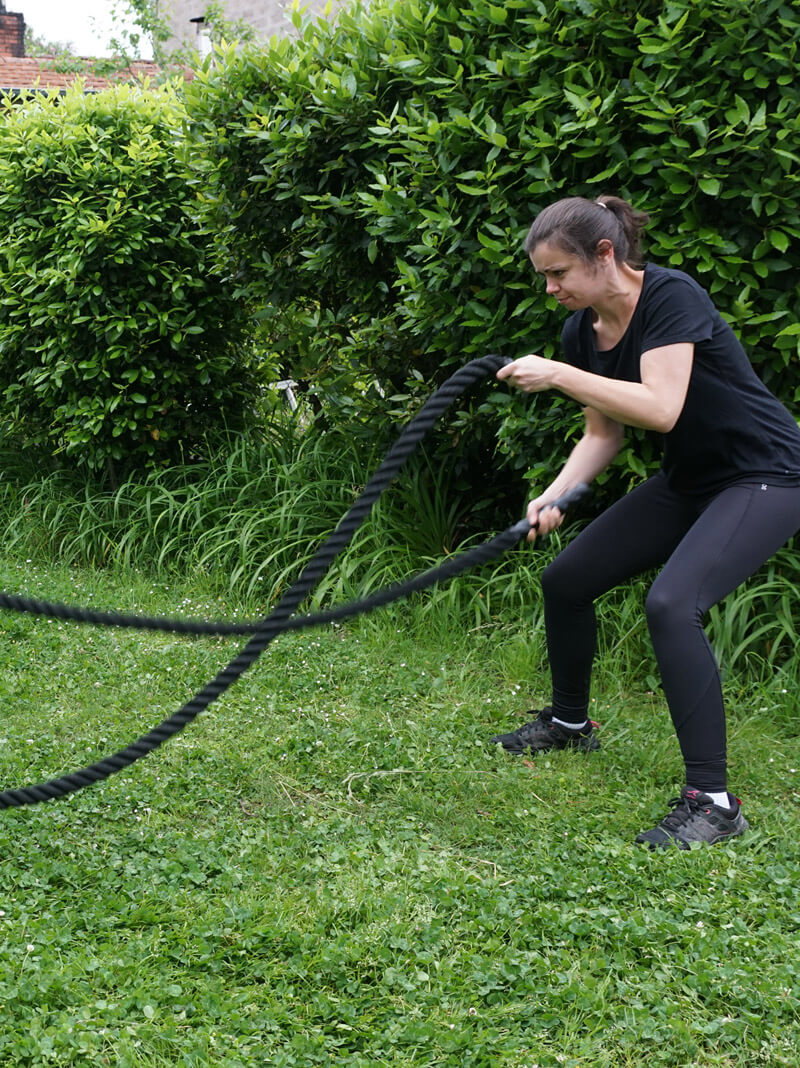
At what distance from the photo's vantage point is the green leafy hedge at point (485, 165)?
3.95m

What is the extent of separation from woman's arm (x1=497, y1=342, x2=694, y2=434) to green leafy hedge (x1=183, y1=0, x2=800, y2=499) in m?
1.14

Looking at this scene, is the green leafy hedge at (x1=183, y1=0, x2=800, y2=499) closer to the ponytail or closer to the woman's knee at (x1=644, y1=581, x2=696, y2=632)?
the ponytail

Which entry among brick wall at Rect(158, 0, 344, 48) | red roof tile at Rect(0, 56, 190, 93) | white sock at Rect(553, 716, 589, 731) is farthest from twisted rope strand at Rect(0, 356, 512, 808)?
brick wall at Rect(158, 0, 344, 48)

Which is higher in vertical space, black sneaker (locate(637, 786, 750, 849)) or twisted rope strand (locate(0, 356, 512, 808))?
twisted rope strand (locate(0, 356, 512, 808))

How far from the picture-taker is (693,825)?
315cm

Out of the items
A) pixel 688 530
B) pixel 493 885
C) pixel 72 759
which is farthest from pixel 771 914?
pixel 72 759

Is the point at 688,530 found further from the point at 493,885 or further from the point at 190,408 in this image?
the point at 190,408

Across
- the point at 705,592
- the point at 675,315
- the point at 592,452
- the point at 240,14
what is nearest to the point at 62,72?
the point at 240,14

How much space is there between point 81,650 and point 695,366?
305cm

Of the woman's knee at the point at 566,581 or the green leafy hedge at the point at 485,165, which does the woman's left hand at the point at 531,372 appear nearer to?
the woman's knee at the point at 566,581

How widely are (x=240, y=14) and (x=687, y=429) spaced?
18.1 meters

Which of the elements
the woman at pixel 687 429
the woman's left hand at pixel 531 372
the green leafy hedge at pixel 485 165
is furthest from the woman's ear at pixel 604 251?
the green leafy hedge at pixel 485 165

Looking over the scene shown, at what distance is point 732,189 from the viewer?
3.99 meters

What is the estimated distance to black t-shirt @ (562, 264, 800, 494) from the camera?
3068 mm
